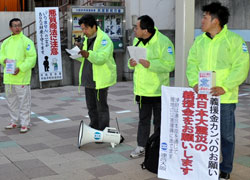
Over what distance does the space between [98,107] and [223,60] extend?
2382 millimetres

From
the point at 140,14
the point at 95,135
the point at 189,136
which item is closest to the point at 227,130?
the point at 189,136

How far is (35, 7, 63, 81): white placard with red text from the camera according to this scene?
11.1 m

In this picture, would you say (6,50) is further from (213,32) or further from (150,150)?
(213,32)

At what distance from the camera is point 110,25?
12.5 meters

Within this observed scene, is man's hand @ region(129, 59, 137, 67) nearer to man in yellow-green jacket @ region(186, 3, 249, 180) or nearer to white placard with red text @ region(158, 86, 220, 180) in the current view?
white placard with red text @ region(158, 86, 220, 180)

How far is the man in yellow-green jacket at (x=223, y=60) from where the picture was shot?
3.88 meters

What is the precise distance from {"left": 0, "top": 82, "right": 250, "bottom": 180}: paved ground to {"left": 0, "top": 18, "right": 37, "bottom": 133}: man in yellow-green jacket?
1.57 feet

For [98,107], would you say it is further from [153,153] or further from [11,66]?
[11,66]

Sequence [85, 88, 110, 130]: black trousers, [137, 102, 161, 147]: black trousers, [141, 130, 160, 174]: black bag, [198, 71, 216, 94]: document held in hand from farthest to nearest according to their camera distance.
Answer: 1. [85, 88, 110, 130]: black trousers
2. [137, 102, 161, 147]: black trousers
3. [141, 130, 160, 174]: black bag
4. [198, 71, 216, 94]: document held in hand

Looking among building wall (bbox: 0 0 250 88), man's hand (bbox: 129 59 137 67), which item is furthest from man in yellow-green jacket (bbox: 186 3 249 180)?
building wall (bbox: 0 0 250 88)

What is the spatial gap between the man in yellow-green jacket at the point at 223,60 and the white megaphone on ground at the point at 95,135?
1.90m

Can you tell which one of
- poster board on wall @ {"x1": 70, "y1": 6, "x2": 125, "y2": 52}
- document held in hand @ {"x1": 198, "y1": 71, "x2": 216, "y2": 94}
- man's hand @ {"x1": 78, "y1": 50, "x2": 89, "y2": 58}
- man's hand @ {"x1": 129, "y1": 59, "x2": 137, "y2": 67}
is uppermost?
poster board on wall @ {"x1": 70, "y1": 6, "x2": 125, "y2": 52}

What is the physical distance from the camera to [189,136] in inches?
160

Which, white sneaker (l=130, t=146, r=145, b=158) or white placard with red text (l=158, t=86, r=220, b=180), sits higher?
white placard with red text (l=158, t=86, r=220, b=180)
